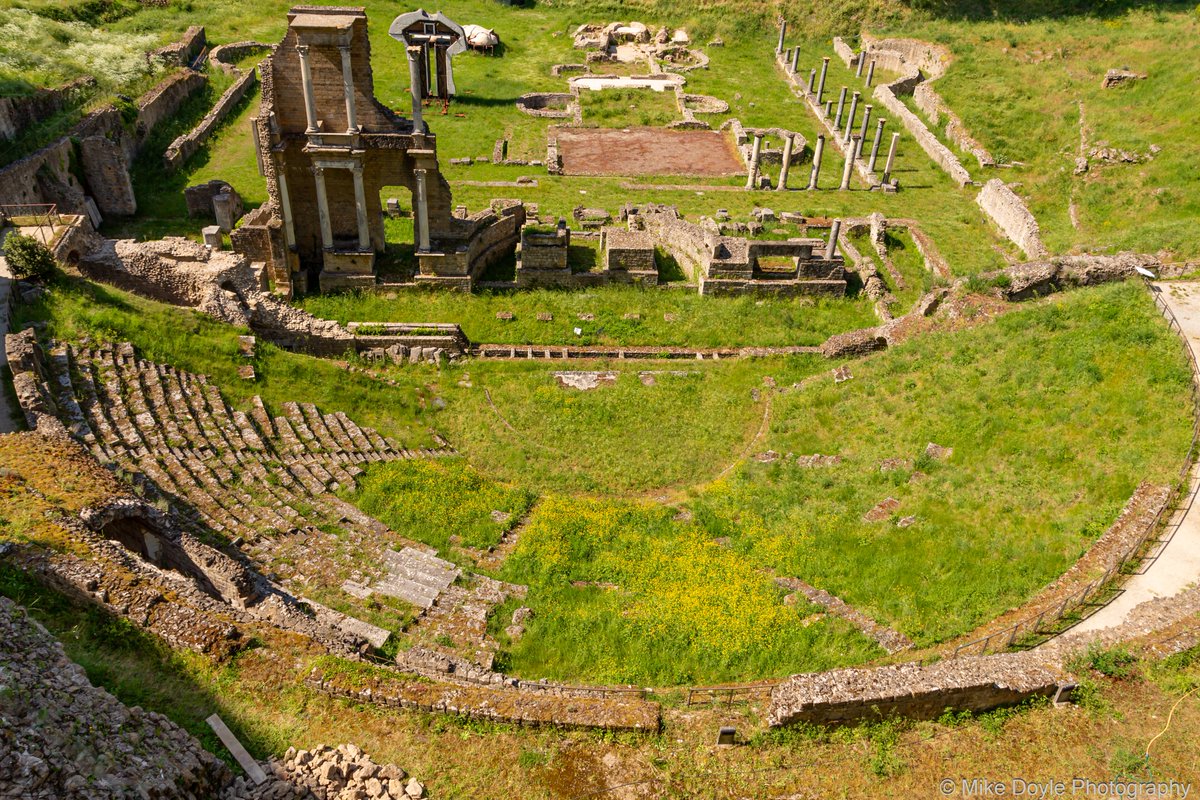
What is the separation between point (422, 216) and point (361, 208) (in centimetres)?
224

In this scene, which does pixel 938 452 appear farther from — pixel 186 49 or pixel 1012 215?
pixel 186 49

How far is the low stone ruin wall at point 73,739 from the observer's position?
28.2 ft

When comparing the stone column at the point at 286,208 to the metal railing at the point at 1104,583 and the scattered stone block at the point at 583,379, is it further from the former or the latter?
the metal railing at the point at 1104,583

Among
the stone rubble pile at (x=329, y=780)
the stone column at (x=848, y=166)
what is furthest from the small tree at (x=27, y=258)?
the stone column at (x=848, y=166)

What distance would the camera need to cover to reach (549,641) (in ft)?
51.2

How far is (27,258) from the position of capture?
2066cm

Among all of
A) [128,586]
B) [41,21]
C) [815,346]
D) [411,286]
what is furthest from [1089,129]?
[41,21]

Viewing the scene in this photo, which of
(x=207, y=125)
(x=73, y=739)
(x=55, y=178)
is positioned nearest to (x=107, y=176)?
(x=55, y=178)

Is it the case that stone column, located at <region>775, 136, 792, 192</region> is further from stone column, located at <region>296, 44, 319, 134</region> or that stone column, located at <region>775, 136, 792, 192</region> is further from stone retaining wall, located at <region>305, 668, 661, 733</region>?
stone retaining wall, located at <region>305, 668, 661, 733</region>

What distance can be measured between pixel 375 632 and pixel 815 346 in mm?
19222

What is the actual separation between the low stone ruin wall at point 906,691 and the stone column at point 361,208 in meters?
23.3

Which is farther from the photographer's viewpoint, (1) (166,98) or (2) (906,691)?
(1) (166,98)

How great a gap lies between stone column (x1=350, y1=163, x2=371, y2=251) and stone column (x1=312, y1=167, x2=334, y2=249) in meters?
1.08

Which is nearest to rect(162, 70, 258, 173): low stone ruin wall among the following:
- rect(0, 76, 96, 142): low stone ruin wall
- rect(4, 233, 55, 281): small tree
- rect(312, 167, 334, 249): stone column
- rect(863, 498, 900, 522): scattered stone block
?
rect(0, 76, 96, 142): low stone ruin wall
